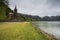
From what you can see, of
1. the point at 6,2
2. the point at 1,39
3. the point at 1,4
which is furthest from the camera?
the point at 6,2

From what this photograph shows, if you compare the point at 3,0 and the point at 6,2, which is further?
the point at 6,2

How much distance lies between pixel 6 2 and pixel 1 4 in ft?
5.37

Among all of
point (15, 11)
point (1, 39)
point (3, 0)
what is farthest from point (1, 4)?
point (15, 11)

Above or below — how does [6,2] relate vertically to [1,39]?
above

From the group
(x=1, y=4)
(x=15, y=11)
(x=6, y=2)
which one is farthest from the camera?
(x=15, y=11)

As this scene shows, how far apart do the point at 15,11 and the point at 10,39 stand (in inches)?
4993

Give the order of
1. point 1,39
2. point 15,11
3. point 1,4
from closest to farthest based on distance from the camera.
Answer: point 1,39, point 1,4, point 15,11

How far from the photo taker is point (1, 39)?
1638 cm

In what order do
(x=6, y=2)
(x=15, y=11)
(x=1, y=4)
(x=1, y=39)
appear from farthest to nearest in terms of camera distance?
1. (x=15, y=11)
2. (x=6, y=2)
3. (x=1, y=4)
4. (x=1, y=39)

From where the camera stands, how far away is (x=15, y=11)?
14250 centimetres

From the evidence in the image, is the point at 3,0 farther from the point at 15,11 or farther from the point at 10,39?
the point at 15,11

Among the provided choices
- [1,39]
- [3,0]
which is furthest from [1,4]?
[1,39]

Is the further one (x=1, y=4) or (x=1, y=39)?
(x=1, y=4)

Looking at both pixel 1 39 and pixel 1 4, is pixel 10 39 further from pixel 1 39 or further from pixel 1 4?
pixel 1 4
